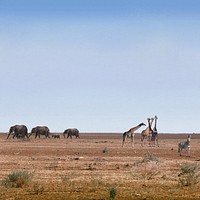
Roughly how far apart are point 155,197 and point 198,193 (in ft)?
7.45

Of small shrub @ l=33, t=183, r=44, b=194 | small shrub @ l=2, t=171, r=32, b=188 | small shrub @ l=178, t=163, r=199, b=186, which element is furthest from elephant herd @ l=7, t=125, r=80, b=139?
small shrub @ l=33, t=183, r=44, b=194

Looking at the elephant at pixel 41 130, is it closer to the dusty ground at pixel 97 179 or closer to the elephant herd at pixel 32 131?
the elephant herd at pixel 32 131

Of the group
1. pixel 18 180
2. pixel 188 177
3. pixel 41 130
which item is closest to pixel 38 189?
pixel 18 180

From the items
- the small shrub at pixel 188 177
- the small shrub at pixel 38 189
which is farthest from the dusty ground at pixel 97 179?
the small shrub at pixel 188 177

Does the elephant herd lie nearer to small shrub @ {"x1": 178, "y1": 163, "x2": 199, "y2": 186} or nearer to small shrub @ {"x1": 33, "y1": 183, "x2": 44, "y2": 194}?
small shrub @ {"x1": 178, "y1": 163, "x2": 199, "y2": 186}

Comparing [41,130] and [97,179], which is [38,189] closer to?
[97,179]

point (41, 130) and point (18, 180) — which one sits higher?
point (41, 130)

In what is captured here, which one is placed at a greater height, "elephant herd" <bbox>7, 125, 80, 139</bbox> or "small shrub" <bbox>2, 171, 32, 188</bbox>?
"elephant herd" <bbox>7, 125, 80, 139</bbox>

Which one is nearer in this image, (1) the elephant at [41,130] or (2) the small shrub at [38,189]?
(2) the small shrub at [38,189]

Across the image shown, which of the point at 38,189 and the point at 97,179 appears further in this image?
the point at 97,179

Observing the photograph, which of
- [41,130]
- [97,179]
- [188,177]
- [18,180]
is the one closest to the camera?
[18,180]

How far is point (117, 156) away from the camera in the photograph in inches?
1763

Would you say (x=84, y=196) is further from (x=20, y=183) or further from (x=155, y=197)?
(x=20, y=183)

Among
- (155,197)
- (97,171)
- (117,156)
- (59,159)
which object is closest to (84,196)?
(155,197)
